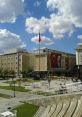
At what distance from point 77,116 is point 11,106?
3460 cm

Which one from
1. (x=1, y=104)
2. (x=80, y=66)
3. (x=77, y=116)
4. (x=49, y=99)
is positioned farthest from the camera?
(x=80, y=66)

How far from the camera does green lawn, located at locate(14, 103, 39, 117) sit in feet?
162

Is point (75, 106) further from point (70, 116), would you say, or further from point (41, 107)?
point (41, 107)

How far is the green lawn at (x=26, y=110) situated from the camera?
49272 millimetres

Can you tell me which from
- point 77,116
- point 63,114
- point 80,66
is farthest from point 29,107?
point 80,66

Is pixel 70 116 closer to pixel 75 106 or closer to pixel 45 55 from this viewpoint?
pixel 75 106

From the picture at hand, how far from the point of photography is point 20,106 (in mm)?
56188

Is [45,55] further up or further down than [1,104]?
further up

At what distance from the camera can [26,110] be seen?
52.6 m

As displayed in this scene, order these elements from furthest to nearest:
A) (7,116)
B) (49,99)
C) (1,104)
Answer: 1. (1,104)
2. (49,99)
3. (7,116)

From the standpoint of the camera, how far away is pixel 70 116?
82.8ft

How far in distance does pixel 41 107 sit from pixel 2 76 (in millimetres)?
118513

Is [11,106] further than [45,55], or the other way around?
[45,55]

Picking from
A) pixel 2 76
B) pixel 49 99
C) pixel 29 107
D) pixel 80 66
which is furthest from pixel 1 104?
pixel 80 66
